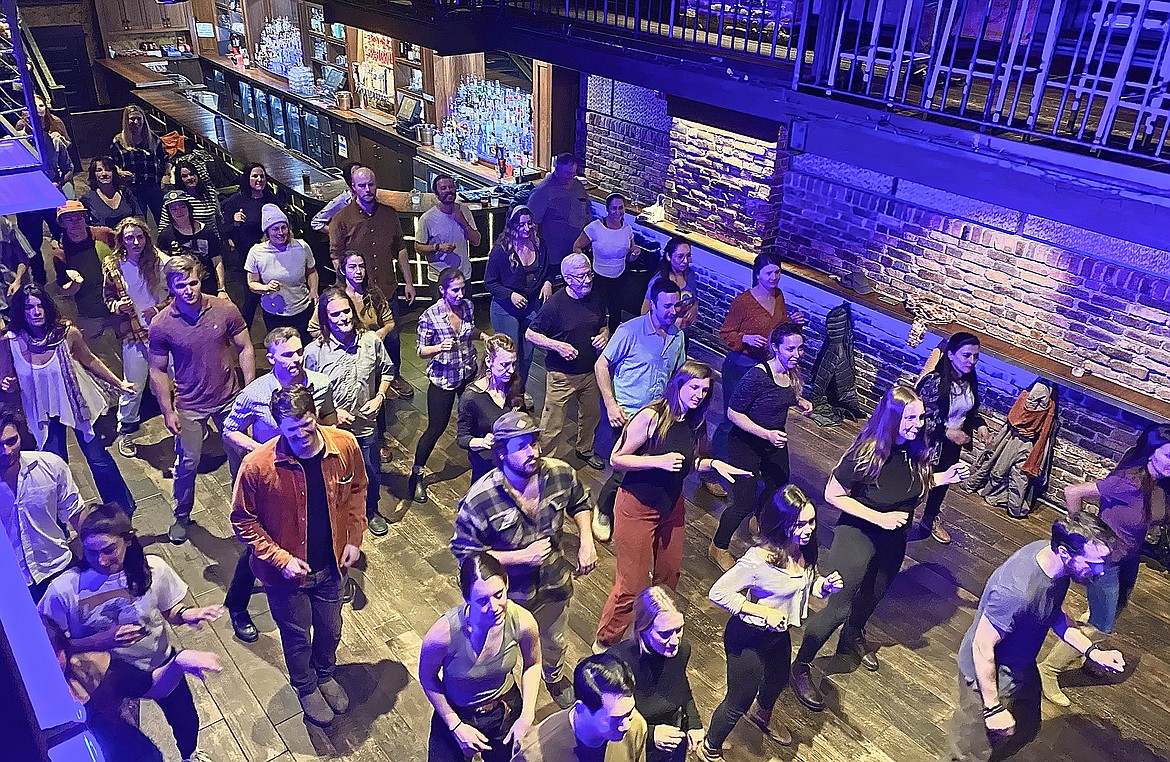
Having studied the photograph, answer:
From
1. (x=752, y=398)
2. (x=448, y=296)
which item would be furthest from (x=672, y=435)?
(x=448, y=296)

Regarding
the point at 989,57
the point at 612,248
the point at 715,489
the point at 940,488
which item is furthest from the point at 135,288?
the point at 989,57

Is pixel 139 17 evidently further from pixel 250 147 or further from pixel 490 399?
pixel 490 399

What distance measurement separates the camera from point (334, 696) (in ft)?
13.1

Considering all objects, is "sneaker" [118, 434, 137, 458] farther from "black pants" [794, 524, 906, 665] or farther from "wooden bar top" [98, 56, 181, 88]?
"wooden bar top" [98, 56, 181, 88]

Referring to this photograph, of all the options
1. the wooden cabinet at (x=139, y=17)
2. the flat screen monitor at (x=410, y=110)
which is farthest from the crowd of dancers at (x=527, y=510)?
the wooden cabinet at (x=139, y=17)

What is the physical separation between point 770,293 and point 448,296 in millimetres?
1947

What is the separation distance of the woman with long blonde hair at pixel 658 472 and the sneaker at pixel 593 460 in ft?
5.85

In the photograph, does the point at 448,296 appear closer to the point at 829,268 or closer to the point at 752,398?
the point at 752,398

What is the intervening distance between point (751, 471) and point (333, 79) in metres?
10.2

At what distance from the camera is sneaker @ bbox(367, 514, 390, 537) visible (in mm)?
5238

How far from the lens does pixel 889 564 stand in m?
3.98

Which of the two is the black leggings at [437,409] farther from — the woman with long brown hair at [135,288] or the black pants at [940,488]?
the black pants at [940,488]

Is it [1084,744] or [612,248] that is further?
[612,248]

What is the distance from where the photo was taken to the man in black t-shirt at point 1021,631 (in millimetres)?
3045
